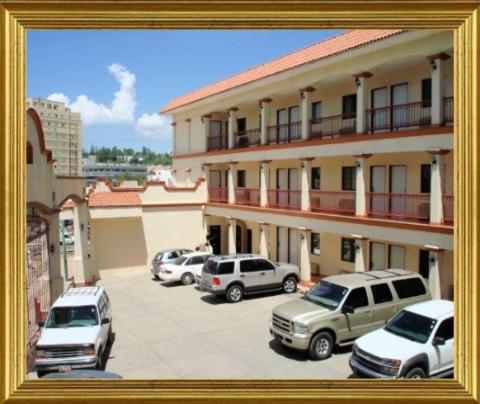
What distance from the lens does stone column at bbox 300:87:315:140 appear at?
2108 centimetres

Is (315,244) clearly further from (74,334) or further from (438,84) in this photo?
(74,334)

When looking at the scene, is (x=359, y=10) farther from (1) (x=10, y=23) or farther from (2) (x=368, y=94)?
(2) (x=368, y=94)

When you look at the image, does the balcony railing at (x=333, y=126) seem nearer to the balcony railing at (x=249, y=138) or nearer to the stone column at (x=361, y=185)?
the stone column at (x=361, y=185)

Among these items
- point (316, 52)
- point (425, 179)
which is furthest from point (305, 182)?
point (316, 52)

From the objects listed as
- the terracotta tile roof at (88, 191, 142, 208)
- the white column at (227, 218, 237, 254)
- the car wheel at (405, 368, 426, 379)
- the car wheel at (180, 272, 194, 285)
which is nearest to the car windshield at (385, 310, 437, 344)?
the car wheel at (405, 368, 426, 379)

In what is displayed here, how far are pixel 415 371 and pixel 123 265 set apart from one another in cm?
2015

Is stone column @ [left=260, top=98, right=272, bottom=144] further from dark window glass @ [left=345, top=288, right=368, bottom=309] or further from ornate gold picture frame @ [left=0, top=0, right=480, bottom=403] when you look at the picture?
ornate gold picture frame @ [left=0, top=0, right=480, bottom=403]

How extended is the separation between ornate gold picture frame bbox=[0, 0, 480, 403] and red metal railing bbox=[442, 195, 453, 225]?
11028 millimetres

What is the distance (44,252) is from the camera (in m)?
15.1

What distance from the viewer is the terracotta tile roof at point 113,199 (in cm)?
2530

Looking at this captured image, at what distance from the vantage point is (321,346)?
12492 mm

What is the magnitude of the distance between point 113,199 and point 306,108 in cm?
1245

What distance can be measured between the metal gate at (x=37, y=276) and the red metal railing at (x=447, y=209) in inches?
525

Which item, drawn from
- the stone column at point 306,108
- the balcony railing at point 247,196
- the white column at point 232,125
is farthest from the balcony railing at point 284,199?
the white column at point 232,125
